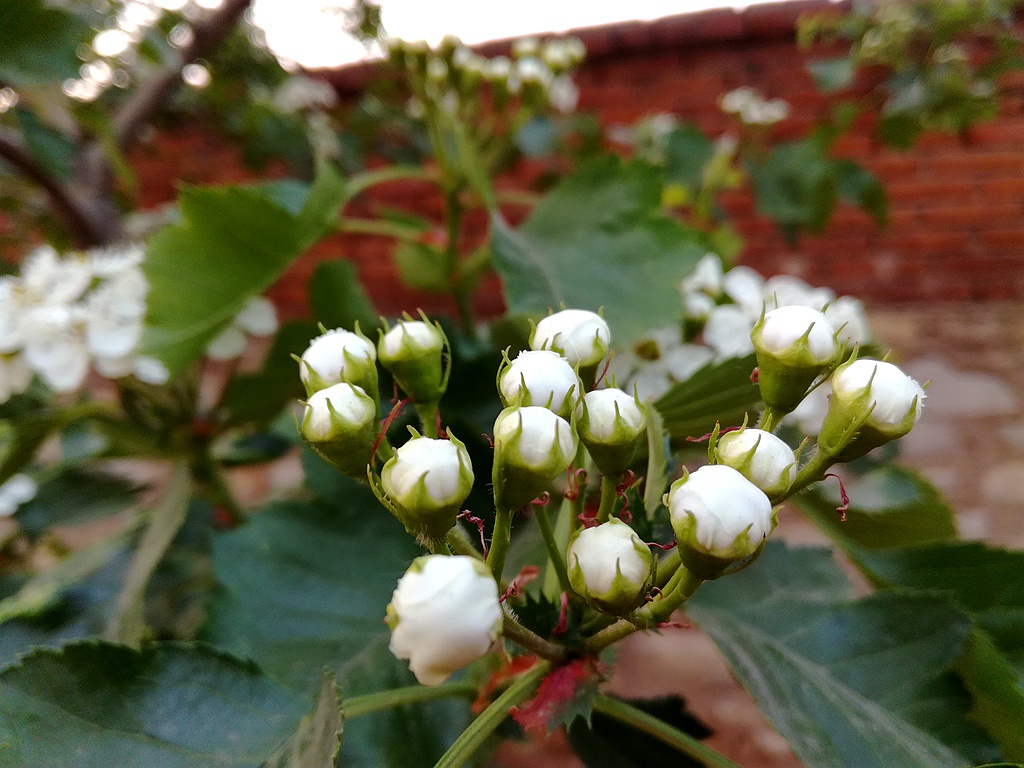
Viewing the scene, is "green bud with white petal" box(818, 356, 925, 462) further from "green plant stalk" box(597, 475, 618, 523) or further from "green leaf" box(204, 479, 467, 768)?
"green leaf" box(204, 479, 467, 768)

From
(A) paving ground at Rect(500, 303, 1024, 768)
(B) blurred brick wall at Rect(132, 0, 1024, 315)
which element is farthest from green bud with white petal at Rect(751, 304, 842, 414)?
(B) blurred brick wall at Rect(132, 0, 1024, 315)

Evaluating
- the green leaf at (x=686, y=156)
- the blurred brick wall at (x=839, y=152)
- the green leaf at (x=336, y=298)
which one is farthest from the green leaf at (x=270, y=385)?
the blurred brick wall at (x=839, y=152)

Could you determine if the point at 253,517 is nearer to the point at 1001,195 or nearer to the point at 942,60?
the point at 942,60

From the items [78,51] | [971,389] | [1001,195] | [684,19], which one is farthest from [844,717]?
[1001,195]

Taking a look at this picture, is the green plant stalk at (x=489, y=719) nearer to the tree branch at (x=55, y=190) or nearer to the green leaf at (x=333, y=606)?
the green leaf at (x=333, y=606)

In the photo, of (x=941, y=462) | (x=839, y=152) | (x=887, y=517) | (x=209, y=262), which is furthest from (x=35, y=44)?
(x=839, y=152)

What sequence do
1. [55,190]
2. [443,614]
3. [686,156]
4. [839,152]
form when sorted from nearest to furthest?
[443,614] < [55,190] < [686,156] < [839,152]

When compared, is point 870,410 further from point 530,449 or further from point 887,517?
point 887,517
